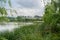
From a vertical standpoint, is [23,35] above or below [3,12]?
below

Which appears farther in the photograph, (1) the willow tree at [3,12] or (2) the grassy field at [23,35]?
(2) the grassy field at [23,35]

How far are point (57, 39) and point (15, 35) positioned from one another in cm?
144

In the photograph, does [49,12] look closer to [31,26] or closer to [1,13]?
[31,26]

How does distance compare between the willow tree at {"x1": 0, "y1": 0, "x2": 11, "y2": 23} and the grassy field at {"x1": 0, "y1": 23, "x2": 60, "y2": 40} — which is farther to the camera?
the grassy field at {"x1": 0, "y1": 23, "x2": 60, "y2": 40}

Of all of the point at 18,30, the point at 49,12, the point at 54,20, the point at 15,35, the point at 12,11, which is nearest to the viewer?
the point at 12,11

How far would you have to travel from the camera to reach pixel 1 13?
2191mm

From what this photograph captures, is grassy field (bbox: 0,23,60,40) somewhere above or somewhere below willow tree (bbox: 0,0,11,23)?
below

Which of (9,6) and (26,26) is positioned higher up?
(9,6)

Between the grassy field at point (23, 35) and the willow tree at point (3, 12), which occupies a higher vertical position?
the willow tree at point (3, 12)

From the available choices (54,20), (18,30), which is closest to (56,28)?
(54,20)

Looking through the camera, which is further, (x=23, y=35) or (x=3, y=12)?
(x=23, y=35)

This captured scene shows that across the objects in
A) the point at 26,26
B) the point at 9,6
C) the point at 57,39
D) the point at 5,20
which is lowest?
the point at 57,39

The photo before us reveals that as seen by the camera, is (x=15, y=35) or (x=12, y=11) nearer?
(x=12, y=11)

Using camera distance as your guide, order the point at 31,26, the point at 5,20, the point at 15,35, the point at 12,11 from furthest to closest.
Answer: the point at 31,26, the point at 15,35, the point at 12,11, the point at 5,20
